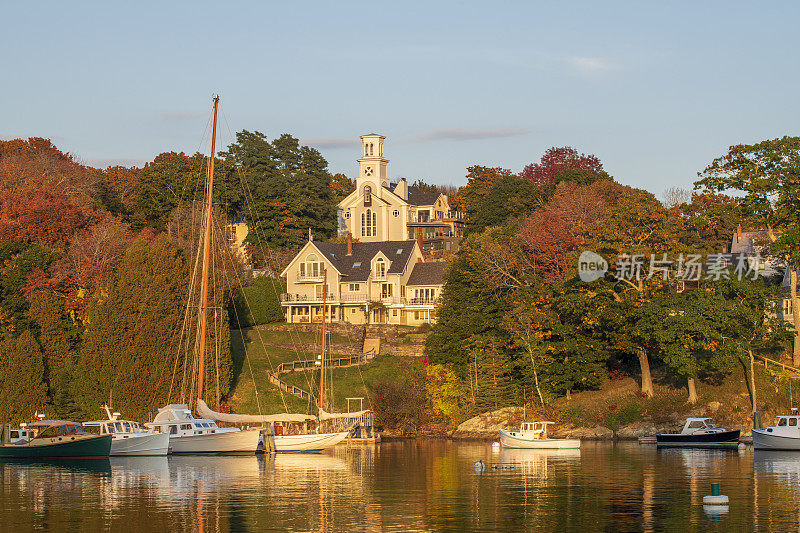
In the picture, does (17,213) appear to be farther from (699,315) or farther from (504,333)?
(699,315)

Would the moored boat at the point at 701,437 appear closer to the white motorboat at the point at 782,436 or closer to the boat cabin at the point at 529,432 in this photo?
the white motorboat at the point at 782,436

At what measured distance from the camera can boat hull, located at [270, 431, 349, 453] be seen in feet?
204

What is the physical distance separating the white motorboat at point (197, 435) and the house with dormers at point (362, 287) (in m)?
41.9

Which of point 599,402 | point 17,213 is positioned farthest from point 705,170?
point 17,213

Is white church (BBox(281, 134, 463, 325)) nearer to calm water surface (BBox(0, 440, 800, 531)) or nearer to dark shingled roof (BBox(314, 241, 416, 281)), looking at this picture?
dark shingled roof (BBox(314, 241, 416, 281))

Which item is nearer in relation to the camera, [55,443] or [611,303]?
[55,443]

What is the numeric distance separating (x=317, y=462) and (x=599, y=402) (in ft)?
86.0

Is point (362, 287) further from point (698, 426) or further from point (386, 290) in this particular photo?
point (698, 426)

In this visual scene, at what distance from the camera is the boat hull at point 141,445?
59.5 m

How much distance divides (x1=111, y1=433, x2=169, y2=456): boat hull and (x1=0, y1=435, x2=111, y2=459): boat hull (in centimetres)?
119

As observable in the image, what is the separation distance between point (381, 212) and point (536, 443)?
73291 millimetres

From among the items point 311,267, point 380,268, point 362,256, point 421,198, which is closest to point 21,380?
point 311,267

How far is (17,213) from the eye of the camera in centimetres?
8000

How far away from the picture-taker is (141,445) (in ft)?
197
